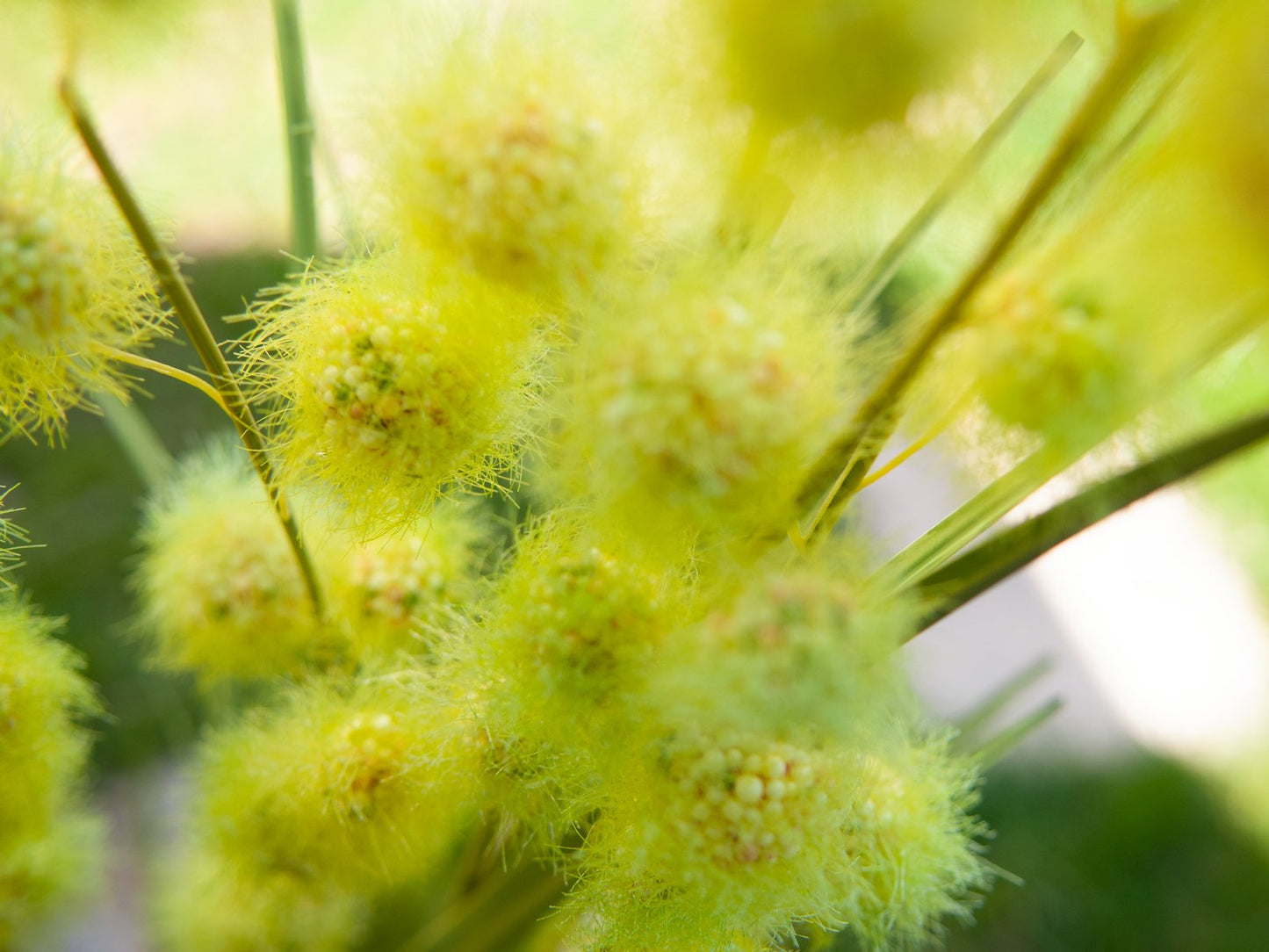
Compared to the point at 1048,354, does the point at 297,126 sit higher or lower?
higher

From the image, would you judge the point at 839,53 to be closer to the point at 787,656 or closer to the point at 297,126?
the point at 787,656

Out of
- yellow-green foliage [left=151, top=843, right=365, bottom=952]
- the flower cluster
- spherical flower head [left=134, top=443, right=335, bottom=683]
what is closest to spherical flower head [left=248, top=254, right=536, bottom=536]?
the flower cluster

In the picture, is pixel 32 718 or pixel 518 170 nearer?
pixel 518 170

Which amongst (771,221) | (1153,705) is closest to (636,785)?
(771,221)

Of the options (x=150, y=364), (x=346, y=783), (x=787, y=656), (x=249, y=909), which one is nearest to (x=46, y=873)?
(x=249, y=909)

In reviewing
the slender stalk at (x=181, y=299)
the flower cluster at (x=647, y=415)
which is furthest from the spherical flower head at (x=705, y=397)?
the slender stalk at (x=181, y=299)

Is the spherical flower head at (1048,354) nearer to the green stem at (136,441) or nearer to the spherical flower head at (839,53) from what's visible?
the spherical flower head at (839,53)

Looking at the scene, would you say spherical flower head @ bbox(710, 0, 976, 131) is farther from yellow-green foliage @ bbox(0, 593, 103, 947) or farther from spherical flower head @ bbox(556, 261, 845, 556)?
yellow-green foliage @ bbox(0, 593, 103, 947)
